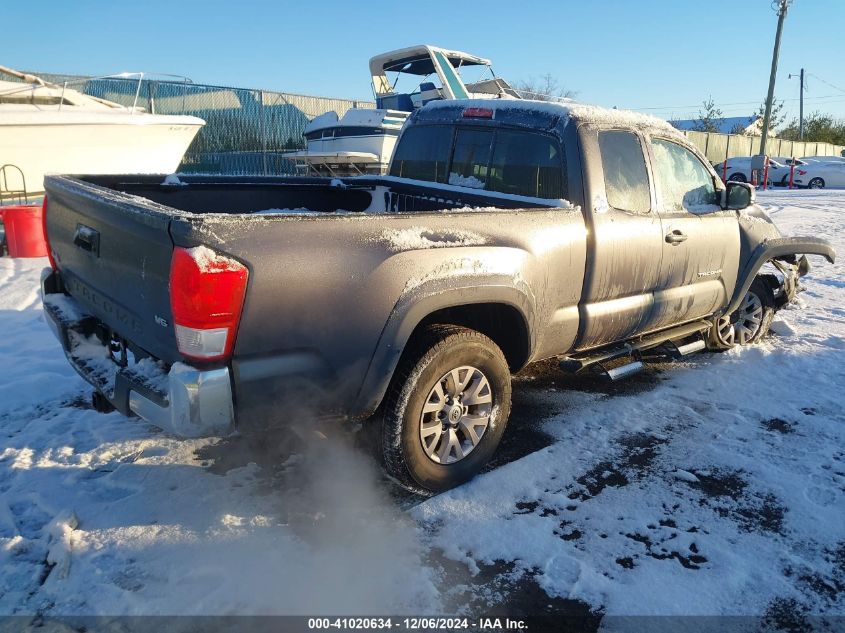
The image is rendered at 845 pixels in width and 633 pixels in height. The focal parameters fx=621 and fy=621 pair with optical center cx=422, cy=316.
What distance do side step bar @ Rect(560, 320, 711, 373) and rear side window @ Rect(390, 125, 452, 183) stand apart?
1569mm

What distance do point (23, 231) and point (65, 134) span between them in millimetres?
3850

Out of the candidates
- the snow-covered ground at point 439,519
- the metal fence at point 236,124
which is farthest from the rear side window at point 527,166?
the metal fence at point 236,124

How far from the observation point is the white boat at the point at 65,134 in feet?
34.2

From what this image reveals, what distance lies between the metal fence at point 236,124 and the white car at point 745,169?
19323mm

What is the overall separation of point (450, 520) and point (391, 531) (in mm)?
282

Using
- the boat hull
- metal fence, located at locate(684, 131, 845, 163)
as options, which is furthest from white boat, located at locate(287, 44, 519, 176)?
metal fence, located at locate(684, 131, 845, 163)

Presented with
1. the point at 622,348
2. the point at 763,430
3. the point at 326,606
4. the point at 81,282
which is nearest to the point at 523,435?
the point at 622,348

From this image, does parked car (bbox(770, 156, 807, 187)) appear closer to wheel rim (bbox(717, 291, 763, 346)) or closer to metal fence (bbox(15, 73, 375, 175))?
metal fence (bbox(15, 73, 375, 175))

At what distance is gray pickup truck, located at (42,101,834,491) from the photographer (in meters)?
2.34

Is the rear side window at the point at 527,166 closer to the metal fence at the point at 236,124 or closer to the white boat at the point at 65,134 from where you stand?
the white boat at the point at 65,134

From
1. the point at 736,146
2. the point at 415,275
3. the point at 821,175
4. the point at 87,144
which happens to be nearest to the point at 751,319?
the point at 415,275

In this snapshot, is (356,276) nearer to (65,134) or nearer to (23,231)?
(23,231)

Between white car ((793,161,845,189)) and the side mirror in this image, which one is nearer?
the side mirror

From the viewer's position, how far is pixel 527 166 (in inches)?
151
